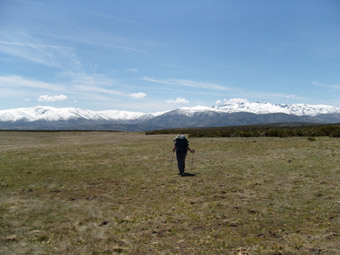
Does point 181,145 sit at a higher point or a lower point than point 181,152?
higher

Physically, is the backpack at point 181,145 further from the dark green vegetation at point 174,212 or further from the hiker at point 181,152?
the dark green vegetation at point 174,212

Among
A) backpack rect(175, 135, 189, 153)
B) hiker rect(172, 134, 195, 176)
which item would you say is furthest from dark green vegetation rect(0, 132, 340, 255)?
backpack rect(175, 135, 189, 153)

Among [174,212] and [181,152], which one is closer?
[174,212]

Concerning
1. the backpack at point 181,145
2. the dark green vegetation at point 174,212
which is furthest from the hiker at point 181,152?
the dark green vegetation at point 174,212

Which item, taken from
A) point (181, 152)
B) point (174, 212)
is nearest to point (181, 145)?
point (181, 152)

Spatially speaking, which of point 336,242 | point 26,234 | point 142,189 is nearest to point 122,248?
point 26,234

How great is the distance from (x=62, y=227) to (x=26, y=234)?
1089 mm

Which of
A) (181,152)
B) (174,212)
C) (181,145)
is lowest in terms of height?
(174,212)

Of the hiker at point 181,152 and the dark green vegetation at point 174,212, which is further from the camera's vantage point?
the hiker at point 181,152

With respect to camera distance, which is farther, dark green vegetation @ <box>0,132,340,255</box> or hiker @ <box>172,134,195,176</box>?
hiker @ <box>172,134,195,176</box>

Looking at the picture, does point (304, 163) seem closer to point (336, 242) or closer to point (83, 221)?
point (336, 242)

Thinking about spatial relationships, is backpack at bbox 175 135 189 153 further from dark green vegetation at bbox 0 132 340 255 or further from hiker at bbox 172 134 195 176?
dark green vegetation at bbox 0 132 340 255

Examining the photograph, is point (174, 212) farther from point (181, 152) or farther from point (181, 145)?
point (181, 145)

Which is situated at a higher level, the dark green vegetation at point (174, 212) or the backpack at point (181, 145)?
the backpack at point (181, 145)
